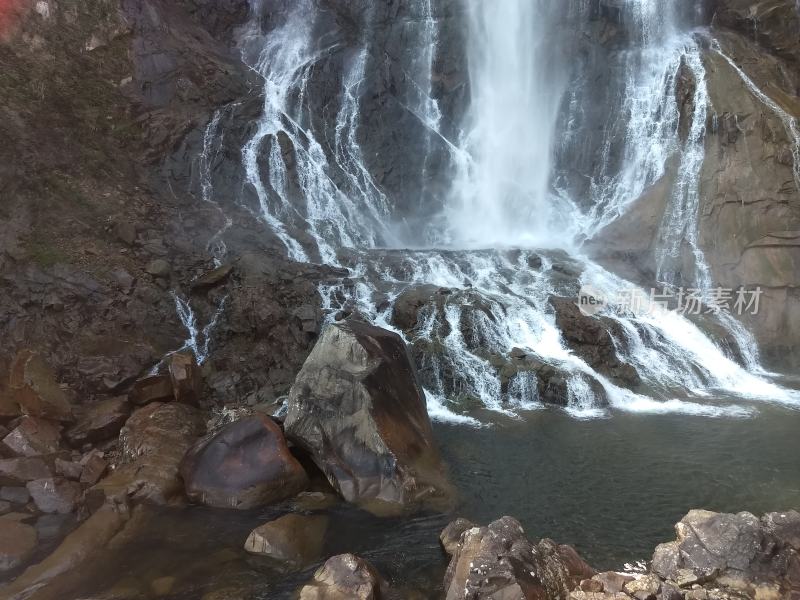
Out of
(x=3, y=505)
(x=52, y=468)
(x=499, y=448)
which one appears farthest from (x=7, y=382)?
(x=499, y=448)

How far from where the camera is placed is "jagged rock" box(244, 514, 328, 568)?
773 centimetres

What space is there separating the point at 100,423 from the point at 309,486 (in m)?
4.69

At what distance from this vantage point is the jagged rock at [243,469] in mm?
9117

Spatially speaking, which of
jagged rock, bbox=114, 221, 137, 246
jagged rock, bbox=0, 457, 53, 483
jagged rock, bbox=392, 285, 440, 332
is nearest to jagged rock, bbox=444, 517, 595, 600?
jagged rock, bbox=0, 457, 53, 483

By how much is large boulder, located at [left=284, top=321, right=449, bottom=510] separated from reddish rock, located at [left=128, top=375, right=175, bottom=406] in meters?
3.69

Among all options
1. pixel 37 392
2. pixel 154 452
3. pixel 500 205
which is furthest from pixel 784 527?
pixel 500 205

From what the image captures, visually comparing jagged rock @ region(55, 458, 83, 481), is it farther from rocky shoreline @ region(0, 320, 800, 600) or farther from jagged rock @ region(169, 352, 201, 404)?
jagged rock @ region(169, 352, 201, 404)

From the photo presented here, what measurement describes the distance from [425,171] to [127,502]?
1980 centimetres

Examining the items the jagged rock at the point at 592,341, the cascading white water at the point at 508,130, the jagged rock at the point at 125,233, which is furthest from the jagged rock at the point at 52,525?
the cascading white water at the point at 508,130

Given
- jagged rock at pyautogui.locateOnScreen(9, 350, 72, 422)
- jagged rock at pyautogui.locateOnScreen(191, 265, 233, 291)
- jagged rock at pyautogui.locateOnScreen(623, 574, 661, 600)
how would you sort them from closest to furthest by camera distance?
1. jagged rock at pyautogui.locateOnScreen(623, 574, 661, 600)
2. jagged rock at pyautogui.locateOnScreen(9, 350, 72, 422)
3. jagged rock at pyautogui.locateOnScreen(191, 265, 233, 291)

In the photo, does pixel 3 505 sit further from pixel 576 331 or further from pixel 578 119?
pixel 578 119

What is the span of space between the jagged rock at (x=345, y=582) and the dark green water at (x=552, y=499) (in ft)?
1.60

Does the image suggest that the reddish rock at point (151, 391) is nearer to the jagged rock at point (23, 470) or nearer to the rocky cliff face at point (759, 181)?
the jagged rock at point (23, 470)

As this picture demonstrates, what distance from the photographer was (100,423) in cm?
1097
